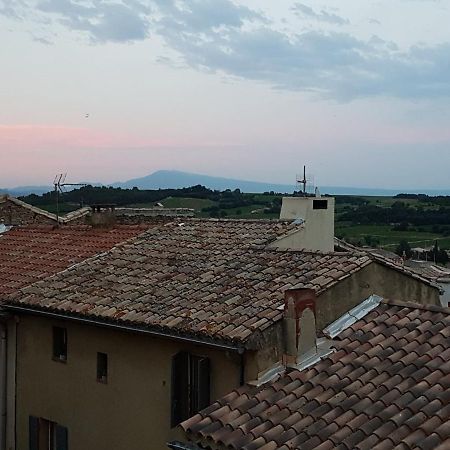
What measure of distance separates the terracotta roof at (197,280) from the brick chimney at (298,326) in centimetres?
21

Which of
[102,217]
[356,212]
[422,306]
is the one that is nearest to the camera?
[422,306]

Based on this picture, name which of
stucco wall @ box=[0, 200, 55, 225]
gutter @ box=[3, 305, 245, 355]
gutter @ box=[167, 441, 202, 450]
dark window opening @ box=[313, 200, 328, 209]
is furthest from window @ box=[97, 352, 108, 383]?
stucco wall @ box=[0, 200, 55, 225]

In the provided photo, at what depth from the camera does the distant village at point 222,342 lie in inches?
309

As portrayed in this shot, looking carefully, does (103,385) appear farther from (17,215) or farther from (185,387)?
(17,215)

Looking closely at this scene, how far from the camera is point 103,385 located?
11.5m

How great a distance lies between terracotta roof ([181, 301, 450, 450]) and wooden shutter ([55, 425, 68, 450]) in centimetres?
466

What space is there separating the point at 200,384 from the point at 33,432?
178 inches

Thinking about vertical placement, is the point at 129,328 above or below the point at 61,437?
above

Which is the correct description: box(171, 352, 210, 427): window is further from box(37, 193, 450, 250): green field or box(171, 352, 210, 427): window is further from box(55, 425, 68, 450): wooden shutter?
box(37, 193, 450, 250): green field

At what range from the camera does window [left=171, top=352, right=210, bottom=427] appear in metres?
10.1

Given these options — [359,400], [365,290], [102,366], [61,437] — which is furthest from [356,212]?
[359,400]

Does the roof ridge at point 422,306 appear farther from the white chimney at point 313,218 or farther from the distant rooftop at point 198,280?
the white chimney at point 313,218

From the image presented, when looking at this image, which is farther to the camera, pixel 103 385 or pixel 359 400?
pixel 103 385

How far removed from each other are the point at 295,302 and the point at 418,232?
5074cm
